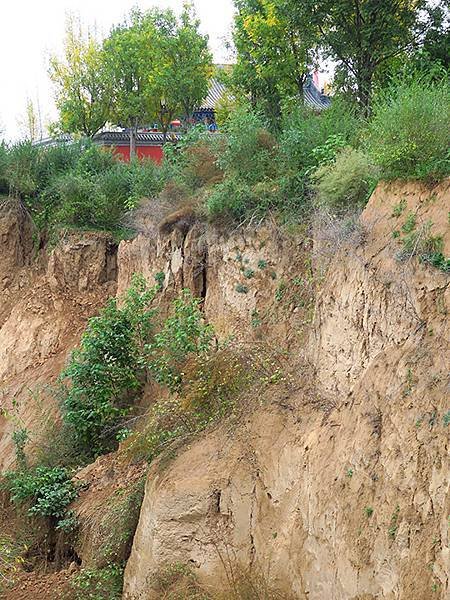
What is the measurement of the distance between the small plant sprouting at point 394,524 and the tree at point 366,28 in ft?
28.4

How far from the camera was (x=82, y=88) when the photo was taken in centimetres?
2503

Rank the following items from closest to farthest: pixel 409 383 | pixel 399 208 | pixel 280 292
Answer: pixel 409 383
pixel 399 208
pixel 280 292

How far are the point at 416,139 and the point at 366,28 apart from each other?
612 centimetres

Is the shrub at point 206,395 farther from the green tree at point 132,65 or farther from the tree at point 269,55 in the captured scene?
the green tree at point 132,65

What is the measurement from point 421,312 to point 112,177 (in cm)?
1129

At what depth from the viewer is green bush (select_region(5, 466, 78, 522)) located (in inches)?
453

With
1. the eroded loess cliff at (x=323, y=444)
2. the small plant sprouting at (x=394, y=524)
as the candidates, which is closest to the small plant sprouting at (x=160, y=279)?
the eroded loess cliff at (x=323, y=444)

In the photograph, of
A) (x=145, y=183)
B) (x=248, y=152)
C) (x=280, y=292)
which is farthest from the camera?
(x=145, y=183)

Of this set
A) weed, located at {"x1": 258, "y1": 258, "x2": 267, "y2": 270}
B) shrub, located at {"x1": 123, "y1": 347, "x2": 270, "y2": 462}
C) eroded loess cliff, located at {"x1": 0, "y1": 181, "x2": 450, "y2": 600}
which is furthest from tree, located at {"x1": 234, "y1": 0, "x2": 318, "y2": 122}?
shrub, located at {"x1": 123, "y1": 347, "x2": 270, "y2": 462}

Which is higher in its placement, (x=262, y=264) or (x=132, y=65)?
(x=132, y=65)

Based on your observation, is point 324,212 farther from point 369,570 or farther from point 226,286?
point 369,570

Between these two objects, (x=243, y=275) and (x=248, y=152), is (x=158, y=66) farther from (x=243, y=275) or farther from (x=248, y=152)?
(x=243, y=275)

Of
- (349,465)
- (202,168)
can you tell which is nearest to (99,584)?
(349,465)

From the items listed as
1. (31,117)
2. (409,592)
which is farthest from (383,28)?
(31,117)
